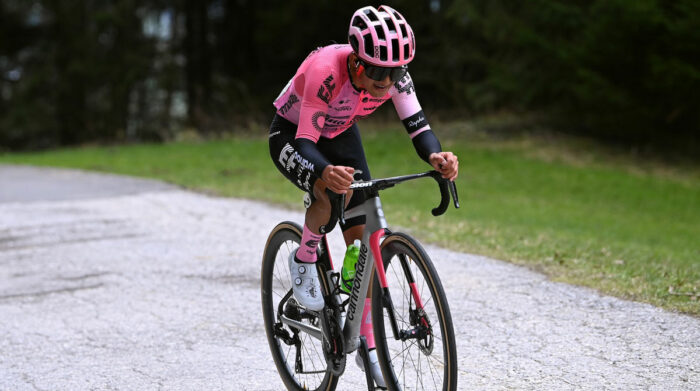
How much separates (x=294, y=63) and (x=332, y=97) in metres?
24.9

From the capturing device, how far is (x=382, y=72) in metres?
3.68

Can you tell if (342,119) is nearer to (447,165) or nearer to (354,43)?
(354,43)

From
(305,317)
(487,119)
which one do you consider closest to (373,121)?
(487,119)

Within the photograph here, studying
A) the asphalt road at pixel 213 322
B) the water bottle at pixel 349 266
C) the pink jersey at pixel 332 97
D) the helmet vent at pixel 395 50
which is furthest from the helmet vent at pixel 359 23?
the asphalt road at pixel 213 322

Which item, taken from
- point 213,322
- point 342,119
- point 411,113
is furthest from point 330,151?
point 213,322

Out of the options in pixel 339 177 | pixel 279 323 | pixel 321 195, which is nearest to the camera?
pixel 339 177

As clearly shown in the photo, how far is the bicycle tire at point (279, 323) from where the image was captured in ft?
14.9

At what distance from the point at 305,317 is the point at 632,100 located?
14.3 m

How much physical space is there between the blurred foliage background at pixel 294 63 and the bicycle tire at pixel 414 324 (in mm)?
13026

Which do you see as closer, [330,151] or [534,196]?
[330,151]

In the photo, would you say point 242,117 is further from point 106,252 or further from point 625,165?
point 106,252

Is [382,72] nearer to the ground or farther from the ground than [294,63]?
farther from the ground

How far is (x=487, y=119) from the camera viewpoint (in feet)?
75.0

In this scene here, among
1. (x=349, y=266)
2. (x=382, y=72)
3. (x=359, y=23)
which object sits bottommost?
(x=349, y=266)
